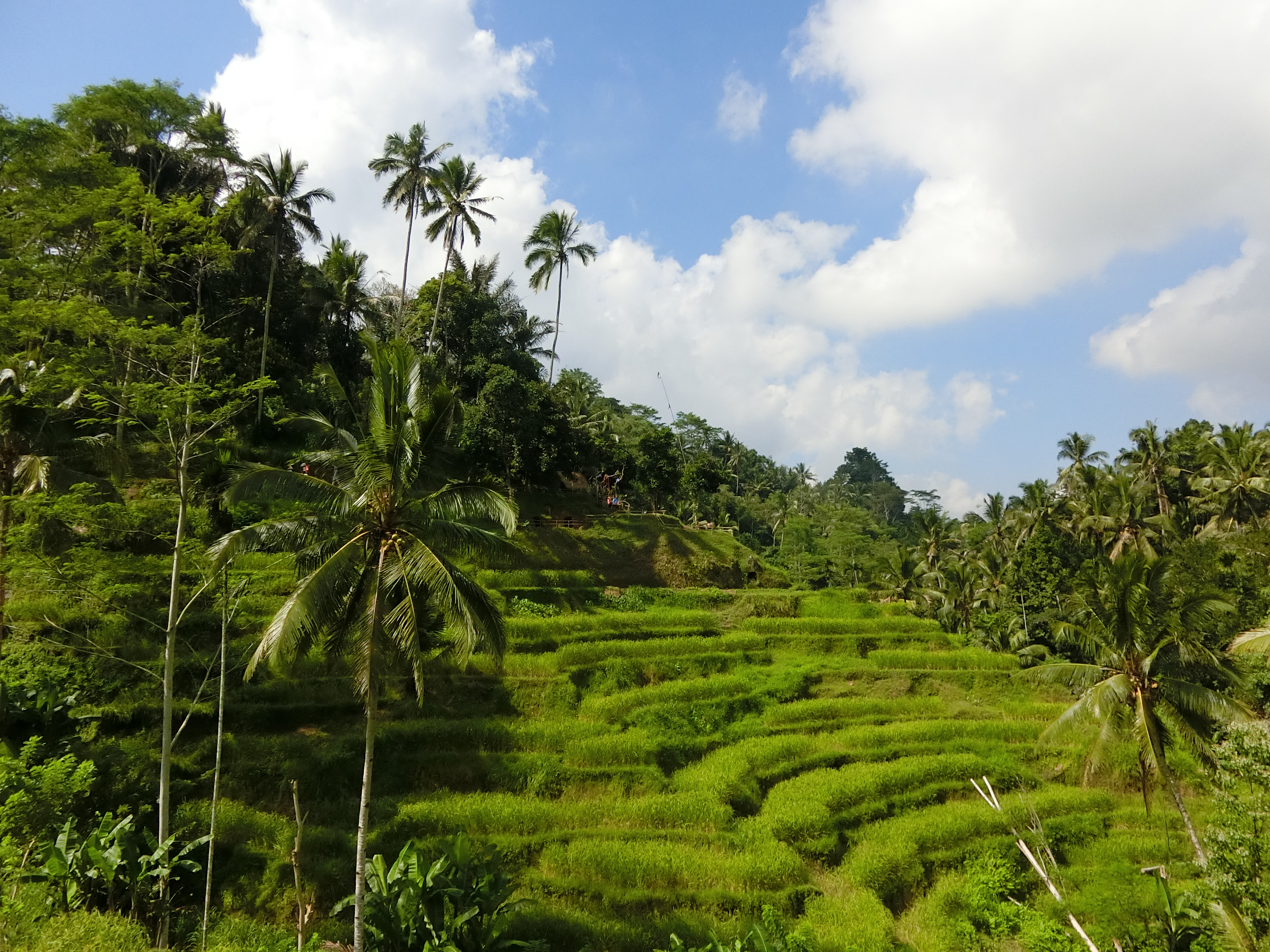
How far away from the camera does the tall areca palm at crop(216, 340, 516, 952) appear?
34.4 feet

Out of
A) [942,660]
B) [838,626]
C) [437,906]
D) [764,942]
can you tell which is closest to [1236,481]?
[942,660]

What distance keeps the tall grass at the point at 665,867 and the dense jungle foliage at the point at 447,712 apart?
0.32 feet

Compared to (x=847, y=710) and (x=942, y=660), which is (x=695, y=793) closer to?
(x=847, y=710)

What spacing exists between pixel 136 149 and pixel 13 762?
2964cm

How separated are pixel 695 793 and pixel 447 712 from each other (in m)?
7.14

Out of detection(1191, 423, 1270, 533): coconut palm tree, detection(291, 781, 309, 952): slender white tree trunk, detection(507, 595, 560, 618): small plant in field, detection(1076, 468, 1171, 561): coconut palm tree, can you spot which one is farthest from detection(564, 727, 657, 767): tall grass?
detection(1191, 423, 1270, 533): coconut palm tree

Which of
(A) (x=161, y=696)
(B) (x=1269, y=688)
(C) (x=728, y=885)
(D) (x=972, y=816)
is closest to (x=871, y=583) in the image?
(B) (x=1269, y=688)

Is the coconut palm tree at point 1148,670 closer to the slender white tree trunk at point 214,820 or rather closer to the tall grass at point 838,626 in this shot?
the tall grass at point 838,626

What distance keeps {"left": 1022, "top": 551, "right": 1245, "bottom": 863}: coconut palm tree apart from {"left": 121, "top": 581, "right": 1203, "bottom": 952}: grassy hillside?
2811 millimetres

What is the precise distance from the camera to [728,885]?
14008 mm

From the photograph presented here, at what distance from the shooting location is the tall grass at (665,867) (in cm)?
1394

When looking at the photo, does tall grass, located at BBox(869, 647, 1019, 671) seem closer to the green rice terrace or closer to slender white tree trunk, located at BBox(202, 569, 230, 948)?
the green rice terrace

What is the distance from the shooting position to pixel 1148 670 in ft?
48.4

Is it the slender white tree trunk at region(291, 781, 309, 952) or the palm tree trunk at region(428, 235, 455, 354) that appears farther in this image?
the palm tree trunk at region(428, 235, 455, 354)
